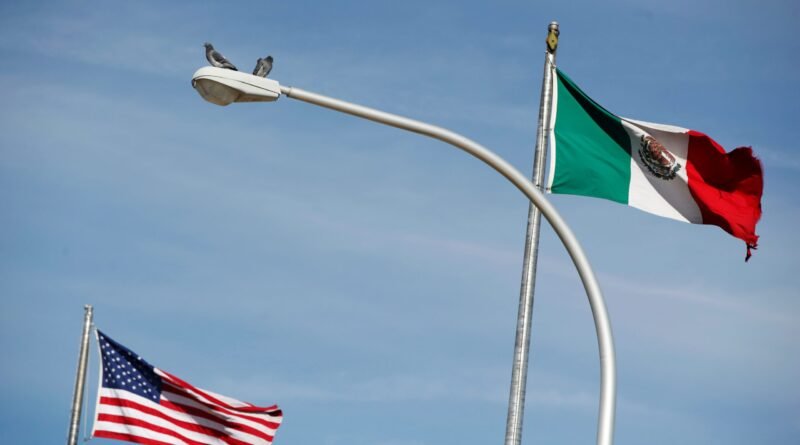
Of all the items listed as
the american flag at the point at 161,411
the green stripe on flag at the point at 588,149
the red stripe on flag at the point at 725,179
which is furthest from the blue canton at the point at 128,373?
the red stripe on flag at the point at 725,179

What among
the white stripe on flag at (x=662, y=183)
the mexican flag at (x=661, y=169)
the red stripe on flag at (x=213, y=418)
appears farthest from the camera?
the red stripe on flag at (x=213, y=418)

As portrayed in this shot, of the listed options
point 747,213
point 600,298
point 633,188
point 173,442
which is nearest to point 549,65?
point 633,188

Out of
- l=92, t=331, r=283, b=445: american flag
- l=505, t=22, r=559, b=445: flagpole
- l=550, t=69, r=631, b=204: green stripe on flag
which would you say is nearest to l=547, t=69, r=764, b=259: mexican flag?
l=550, t=69, r=631, b=204: green stripe on flag

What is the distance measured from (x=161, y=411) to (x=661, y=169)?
8.79 meters

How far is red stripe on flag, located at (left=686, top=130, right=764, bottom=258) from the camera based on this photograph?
59.8 feet

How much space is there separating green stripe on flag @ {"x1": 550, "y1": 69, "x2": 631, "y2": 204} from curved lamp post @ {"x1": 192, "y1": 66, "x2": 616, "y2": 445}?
5292 mm

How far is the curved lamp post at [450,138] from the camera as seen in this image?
11.4m

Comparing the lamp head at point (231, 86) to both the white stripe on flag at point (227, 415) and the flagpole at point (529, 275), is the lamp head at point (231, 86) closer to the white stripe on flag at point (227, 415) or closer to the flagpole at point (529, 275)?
the flagpole at point (529, 275)

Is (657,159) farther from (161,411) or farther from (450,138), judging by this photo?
(161,411)

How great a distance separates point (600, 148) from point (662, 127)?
3.54 ft

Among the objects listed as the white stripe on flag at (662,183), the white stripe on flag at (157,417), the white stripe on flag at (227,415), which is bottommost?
the white stripe on flag at (157,417)

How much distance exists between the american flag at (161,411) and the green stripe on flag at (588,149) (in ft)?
24.4

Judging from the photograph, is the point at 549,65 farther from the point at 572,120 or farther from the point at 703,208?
the point at 703,208

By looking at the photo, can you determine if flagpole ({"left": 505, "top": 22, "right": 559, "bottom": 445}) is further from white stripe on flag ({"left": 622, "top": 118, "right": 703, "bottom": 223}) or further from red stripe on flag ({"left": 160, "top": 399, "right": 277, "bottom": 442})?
red stripe on flag ({"left": 160, "top": 399, "right": 277, "bottom": 442})
